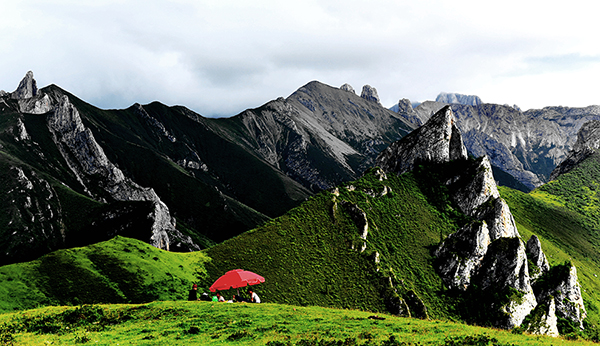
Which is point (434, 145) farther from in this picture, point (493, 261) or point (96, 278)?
point (96, 278)

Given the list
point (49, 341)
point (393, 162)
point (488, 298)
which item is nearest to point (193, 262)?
point (49, 341)

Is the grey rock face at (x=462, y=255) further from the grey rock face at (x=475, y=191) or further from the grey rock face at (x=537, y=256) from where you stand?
the grey rock face at (x=475, y=191)

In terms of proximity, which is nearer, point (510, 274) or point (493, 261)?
point (510, 274)

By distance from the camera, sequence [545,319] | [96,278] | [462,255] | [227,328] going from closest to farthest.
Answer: [227,328] < [96,278] < [545,319] < [462,255]

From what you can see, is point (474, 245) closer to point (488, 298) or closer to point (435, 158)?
point (488, 298)

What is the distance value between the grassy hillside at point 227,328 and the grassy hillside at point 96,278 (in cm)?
1478

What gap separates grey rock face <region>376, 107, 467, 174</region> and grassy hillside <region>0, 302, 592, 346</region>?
93236mm

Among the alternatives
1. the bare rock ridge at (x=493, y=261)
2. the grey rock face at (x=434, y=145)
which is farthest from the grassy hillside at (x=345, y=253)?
the grey rock face at (x=434, y=145)

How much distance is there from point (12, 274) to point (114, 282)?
14.8 meters

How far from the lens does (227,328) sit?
31.8m

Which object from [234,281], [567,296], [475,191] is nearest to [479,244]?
[567,296]

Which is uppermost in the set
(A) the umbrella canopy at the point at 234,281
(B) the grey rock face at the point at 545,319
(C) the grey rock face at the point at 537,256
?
(A) the umbrella canopy at the point at 234,281

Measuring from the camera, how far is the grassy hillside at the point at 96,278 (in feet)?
172

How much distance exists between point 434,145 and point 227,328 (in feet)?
355
